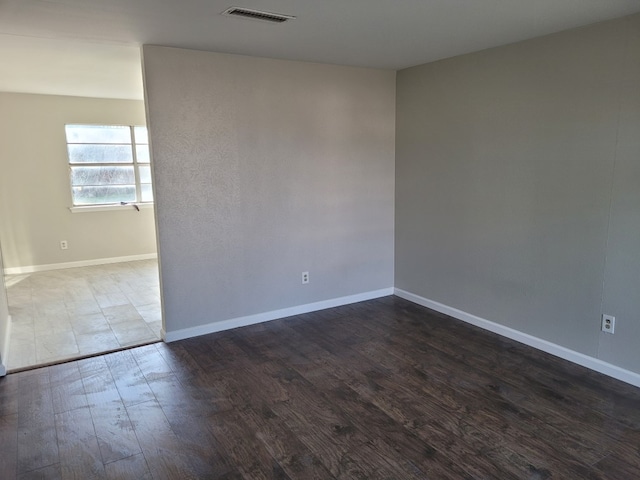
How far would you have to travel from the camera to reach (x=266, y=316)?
13.4 feet

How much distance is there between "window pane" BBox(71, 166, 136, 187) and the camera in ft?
20.7

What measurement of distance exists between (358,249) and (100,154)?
4322 mm

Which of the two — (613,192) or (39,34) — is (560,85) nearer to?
(613,192)

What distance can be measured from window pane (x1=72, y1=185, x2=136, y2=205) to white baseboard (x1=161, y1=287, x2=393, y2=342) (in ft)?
12.2

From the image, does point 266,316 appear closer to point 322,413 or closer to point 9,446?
point 322,413

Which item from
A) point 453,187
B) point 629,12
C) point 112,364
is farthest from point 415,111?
point 112,364

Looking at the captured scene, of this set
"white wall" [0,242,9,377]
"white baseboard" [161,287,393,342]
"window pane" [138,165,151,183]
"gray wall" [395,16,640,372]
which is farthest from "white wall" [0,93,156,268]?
"gray wall" [395,16,640,372]

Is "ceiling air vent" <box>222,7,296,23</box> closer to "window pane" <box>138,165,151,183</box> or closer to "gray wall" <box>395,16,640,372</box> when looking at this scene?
"gray wall" <box>395,16,640,372</box>

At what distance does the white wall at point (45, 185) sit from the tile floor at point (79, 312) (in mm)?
385

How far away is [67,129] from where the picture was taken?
6145 mm

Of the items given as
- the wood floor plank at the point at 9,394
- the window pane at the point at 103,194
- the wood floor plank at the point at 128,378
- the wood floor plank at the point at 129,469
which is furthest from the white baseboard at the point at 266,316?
the window pane at the point at 103,194

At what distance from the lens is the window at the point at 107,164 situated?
6.28m

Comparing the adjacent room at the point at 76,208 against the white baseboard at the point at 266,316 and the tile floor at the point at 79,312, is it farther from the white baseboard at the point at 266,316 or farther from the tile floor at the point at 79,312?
the white baseboard at the point at 266,316

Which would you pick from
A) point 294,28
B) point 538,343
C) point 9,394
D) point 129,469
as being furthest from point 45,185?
point 538,343
